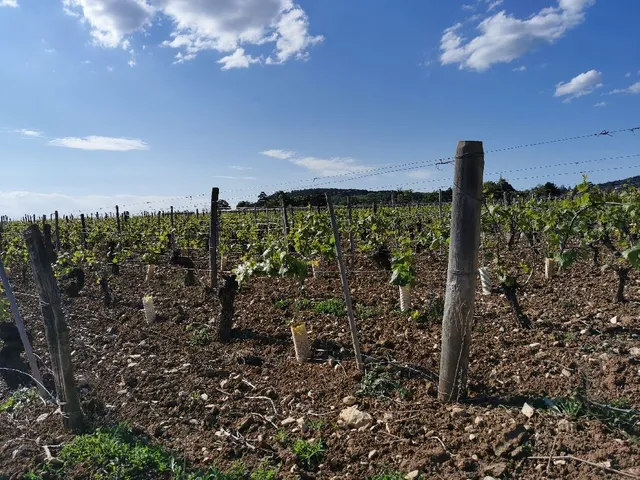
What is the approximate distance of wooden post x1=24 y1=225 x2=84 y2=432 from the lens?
3658 mm

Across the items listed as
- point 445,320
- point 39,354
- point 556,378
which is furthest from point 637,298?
point 39,354

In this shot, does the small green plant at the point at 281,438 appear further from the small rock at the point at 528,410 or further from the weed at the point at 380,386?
the small rock at the point at 528,410

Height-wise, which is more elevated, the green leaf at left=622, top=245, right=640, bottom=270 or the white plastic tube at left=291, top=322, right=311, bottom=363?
the green leaf at left=622, top=245, right=640, bottom=270

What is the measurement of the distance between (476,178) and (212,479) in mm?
2641

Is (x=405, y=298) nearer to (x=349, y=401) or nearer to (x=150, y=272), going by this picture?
(x=349, y=401)

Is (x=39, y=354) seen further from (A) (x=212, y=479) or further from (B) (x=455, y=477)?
(B) (x=455, y=477)

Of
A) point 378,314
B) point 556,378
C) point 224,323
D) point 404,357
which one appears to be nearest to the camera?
point 556,378

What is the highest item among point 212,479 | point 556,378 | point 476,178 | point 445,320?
point 476,178

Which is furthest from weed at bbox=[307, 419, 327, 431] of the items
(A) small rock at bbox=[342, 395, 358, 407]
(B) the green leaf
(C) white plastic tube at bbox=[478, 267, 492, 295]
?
(C) white plastic tube at bbox=[478, 267, 492, 295]

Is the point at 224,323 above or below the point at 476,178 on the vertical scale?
below

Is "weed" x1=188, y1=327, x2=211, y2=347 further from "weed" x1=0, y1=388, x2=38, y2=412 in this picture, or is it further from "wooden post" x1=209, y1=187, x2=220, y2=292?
"wooden post" x1=209, y1=187, x2=220, y2=292

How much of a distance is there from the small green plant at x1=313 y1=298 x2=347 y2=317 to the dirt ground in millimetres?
75

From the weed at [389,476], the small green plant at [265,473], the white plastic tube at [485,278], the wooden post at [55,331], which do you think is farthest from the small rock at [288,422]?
the white plastic tube at [485,278]

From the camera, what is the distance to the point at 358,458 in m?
3.08
